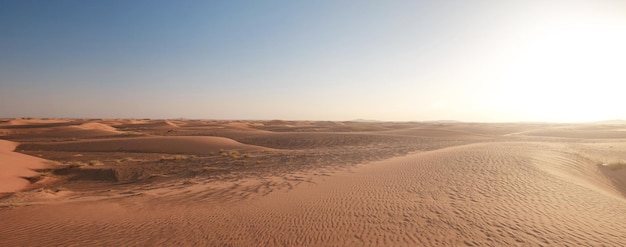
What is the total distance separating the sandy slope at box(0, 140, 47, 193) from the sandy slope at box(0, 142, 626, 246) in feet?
22.1

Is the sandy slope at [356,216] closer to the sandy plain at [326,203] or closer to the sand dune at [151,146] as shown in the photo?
the sandy plain at [326,203]

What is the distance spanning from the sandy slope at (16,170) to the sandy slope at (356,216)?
6.72m

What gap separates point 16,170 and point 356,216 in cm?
1852

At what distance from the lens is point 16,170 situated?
52.5 ft

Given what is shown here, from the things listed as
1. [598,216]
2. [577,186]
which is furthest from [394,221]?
[577,186]

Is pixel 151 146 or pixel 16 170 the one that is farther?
pixel 151 146

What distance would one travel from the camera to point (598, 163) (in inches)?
700

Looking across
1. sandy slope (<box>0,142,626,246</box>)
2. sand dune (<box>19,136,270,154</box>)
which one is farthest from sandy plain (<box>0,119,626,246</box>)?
sand dune (<box>19,136,270,154</box>)

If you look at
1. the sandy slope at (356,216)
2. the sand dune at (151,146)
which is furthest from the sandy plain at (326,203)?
the sand dune at (151,146)

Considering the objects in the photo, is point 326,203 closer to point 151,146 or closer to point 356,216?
point 356,216

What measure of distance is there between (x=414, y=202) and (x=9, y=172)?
19305mm

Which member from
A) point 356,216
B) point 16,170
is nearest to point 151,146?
point 16,170

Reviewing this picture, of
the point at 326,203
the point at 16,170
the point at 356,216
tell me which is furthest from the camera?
the point at 16,170

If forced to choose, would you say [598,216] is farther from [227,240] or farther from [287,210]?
[227,240]
